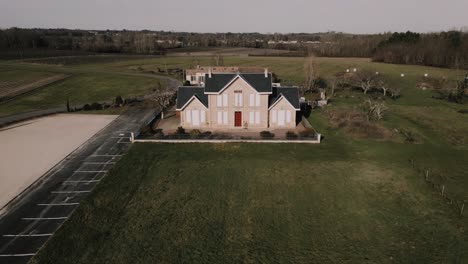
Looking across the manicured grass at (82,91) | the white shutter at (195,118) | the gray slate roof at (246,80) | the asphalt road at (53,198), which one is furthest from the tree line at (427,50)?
the asphalt road at (53,198)

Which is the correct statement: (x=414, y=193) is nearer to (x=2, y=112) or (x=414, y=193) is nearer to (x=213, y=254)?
(x=213, y=254)

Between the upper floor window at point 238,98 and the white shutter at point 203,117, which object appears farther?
the white shutter at point 203,117

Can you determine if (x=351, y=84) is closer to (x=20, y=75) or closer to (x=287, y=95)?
(x=287, y=95)

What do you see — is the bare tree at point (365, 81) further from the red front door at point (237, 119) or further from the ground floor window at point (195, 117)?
the ground floor window at point (195, 117)

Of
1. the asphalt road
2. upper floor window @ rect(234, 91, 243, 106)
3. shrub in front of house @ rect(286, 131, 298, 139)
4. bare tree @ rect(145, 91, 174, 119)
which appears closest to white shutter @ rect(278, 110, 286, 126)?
shrub in front of house @ rect(286, 131, 298, 139)

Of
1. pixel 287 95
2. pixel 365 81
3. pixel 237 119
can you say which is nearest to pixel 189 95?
pixel 237 119

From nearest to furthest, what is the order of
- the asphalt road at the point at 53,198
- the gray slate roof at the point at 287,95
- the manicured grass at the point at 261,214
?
1. the manicured grass at the point at 261,214
2. the asphalt road at the point at 53,198
3. the gray slate roof at the point at 287,95
